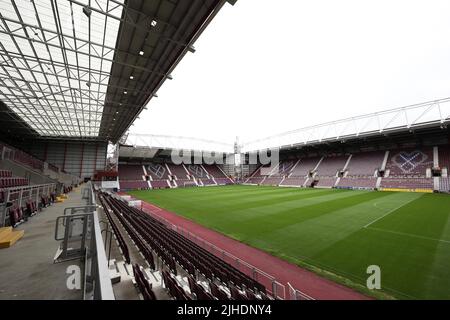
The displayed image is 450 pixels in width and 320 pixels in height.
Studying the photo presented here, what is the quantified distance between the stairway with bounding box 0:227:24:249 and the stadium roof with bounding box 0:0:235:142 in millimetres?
8655

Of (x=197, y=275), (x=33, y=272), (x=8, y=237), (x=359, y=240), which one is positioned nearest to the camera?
(x=33, y=272)

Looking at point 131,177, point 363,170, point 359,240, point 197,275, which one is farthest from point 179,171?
point 197,275

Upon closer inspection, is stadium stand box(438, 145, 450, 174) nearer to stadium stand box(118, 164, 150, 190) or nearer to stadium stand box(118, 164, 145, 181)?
stadium stand box(118, 164, 150, 190)

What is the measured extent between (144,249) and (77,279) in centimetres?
281

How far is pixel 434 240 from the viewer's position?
937 centimetres

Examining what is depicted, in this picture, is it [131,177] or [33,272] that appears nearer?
[33,272]

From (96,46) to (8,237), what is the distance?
34.3 feet

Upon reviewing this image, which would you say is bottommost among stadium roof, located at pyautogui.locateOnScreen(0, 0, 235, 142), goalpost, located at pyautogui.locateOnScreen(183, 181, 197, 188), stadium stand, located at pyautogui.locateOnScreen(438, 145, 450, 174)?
goalpost, located at pyautogui.locateOnScreen(183, 181, 197, 188)

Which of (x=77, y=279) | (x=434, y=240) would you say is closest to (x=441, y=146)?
(x=434, y=240)

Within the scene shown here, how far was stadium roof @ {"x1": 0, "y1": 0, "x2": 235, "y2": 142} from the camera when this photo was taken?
8.54m

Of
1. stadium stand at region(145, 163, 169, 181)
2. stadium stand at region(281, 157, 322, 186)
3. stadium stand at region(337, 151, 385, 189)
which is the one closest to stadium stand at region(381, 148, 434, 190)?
stadium stand at region(337, 151, 385, 189)

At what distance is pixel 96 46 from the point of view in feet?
38.1

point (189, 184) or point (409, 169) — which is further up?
point (409, 169)

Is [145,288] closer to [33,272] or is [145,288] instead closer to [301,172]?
[33,272]
